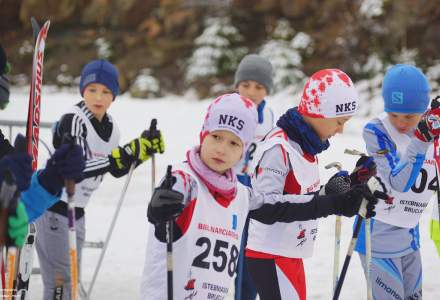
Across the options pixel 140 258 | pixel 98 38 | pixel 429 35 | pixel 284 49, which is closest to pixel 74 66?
pixel 98 38

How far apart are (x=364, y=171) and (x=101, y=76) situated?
221cm

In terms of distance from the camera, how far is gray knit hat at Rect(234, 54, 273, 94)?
210 inches

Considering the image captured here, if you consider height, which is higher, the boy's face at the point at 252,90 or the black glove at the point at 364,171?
the boy's face at the point at 252,90

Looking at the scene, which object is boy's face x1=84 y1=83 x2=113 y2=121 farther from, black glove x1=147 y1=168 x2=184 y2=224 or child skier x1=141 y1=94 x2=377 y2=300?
black glove x1=147 y1=168 x2=184 y2=224

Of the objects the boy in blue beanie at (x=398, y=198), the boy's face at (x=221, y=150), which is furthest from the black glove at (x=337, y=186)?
the boy in blue beanie at (x=398, y=198)

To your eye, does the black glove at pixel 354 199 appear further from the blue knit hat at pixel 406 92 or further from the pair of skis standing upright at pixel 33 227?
the pair of skis standing upright at pixel 33 227

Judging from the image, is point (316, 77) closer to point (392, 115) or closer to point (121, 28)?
point (392, 115)

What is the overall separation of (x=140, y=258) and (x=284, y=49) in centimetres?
1570

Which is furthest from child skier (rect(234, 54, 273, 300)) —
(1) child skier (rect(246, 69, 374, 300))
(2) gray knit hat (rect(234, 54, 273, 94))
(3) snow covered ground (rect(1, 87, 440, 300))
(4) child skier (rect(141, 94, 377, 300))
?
(4) child skier (rect(141, 94, 377, 300))

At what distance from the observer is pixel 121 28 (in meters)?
27.6

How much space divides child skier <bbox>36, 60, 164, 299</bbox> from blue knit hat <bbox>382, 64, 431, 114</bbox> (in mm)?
1644

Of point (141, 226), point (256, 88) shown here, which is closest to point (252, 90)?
point (256, 88)

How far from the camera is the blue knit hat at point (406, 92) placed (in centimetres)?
369

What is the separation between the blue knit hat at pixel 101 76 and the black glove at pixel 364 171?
2135 millimetres
